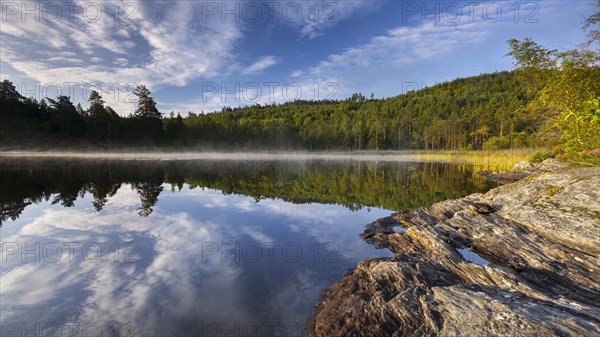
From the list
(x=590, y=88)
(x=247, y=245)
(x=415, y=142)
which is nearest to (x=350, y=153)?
(x=415, y=142)

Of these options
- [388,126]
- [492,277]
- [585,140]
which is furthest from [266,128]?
[492,277]

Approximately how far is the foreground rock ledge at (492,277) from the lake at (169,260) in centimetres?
130

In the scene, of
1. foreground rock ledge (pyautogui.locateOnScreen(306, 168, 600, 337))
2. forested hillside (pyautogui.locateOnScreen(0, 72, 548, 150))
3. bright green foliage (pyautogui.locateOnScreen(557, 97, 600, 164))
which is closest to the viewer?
foreground rock ledge (pyautogui.locateOnScreen(306, 168, 600, 337))

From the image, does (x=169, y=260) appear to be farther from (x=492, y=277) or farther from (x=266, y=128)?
(x=266, y=128)

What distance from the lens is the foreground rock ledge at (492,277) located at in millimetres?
4402

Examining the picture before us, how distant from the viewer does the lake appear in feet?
19.1

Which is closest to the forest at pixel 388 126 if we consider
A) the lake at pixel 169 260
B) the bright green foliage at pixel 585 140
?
the bright green foliage at pixel 585 140

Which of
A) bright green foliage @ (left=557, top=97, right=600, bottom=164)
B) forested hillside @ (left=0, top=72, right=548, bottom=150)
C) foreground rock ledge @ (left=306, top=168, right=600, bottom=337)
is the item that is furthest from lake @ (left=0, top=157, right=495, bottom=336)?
forested hillside @ (left=0, top=72, right=548, bottom=150)

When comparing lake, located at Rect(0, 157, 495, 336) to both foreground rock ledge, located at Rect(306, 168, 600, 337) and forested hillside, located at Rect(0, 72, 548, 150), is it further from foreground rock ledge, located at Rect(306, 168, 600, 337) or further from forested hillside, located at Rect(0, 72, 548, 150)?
forested hillside, located at Rect(0, 72, 548, 150)

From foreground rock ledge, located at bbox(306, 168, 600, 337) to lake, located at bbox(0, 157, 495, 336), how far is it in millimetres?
1296

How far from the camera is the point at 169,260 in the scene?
8.83 metres

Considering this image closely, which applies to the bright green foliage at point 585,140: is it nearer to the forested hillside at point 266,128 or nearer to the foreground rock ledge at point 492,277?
the foreground rock ledge at point 492,277

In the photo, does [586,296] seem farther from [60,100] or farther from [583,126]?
[60,100]

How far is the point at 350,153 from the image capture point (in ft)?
336
